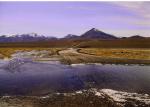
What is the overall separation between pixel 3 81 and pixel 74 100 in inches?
65.3

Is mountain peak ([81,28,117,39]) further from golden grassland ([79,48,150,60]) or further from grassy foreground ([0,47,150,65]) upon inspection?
golden grassland ([79,48,150,60])

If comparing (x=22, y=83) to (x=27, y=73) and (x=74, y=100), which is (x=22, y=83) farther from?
(x=74, y=100)

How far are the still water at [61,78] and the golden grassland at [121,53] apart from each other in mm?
265

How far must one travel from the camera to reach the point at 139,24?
190 inches

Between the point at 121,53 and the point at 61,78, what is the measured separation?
1.84 m

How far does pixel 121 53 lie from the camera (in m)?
6.64

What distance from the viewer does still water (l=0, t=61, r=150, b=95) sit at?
4.95m

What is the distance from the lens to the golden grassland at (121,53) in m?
5.54

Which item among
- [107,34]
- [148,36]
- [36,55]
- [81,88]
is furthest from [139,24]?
[36,55]

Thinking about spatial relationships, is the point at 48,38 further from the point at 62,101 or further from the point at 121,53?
the point at 121,53

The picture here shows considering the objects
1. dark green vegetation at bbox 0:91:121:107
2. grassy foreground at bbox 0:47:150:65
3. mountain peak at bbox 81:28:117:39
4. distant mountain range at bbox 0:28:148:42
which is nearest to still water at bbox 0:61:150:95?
grassy foreground at bbox 0:47:150:65

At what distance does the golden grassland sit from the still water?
265 millimetres

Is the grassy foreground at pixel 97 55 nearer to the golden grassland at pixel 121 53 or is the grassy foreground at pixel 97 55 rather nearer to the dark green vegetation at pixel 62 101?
the golden grassland at pixel 121 53

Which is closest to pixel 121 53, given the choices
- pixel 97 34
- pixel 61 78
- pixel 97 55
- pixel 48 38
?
pixel 97 55
